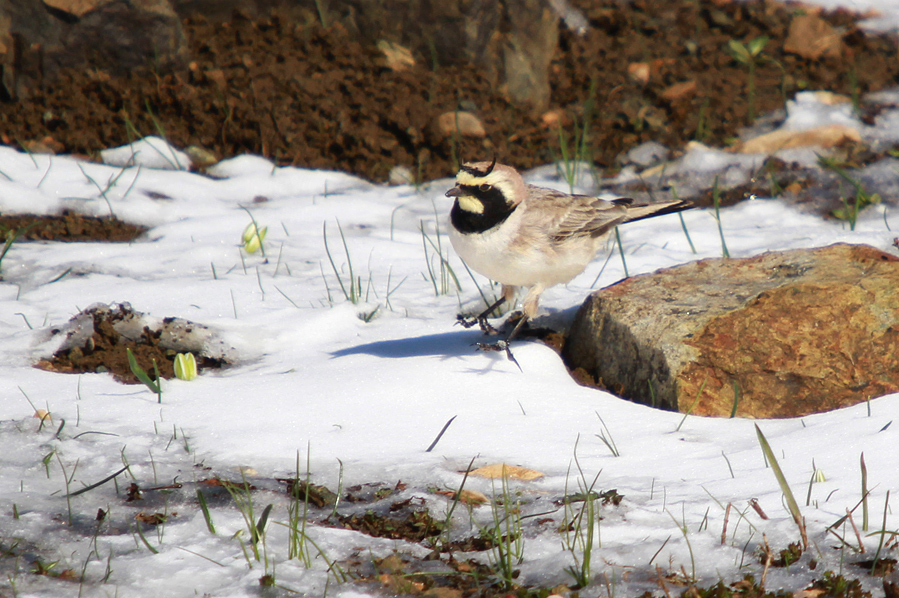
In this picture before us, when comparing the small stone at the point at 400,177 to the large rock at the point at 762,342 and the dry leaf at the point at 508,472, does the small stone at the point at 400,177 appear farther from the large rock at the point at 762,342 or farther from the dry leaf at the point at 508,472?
the dry leaf at the point at 508,472

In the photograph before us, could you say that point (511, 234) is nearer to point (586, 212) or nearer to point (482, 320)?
point (482, 320)

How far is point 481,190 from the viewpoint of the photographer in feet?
13.6

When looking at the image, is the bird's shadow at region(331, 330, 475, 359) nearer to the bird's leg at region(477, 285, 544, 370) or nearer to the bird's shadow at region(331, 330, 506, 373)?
the bird's shadow at region(331, 330, 506, 373)

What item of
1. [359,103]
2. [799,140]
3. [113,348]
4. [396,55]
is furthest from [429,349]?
[799,140]

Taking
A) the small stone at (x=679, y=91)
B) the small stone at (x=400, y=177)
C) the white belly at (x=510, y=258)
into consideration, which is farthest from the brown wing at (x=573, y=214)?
the small stone at (x=679, y=91)

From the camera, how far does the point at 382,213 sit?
6254 millimetres

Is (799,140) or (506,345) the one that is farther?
(799,140)

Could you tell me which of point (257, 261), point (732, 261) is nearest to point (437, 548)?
point (732, 261)

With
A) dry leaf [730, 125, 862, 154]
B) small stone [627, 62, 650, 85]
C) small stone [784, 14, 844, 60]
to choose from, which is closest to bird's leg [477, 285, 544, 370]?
dry leaf [730, 125, 862, 154]

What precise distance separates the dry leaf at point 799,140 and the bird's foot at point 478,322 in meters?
3.75

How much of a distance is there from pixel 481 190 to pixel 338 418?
137cm

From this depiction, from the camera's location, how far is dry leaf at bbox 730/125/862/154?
7125 millimetres

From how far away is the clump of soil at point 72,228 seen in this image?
5.57 meters

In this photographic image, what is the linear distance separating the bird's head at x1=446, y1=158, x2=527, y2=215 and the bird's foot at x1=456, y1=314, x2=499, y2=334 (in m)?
0.57
